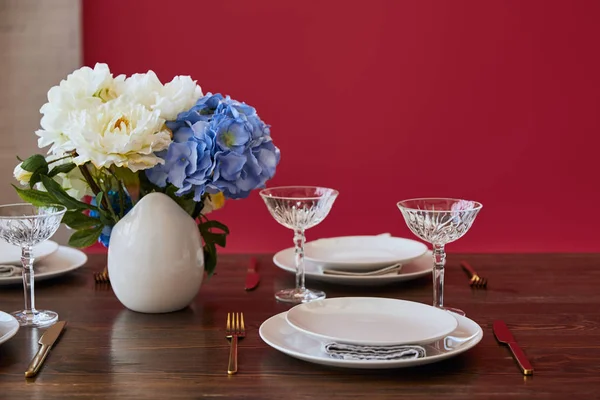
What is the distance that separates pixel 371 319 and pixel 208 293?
39 cm

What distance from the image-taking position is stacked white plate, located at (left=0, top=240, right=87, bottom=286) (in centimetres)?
162

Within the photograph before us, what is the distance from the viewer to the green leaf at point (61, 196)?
4.74ft

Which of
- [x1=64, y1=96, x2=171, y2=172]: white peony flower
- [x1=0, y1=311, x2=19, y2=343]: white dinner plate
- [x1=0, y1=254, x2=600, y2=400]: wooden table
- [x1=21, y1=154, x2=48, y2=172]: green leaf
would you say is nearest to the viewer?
[x1=0, y1=254, x2=600, y2=400]: wooden table

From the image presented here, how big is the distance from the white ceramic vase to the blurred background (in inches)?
78.5

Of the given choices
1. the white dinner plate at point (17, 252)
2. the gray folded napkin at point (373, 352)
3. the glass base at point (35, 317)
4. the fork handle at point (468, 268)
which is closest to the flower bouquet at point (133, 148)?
the glass base at point (35, 317)

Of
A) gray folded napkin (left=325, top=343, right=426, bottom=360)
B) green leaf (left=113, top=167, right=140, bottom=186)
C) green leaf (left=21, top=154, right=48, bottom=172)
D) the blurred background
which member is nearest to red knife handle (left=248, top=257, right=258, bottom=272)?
green leaf (left=113, top=167, right=140, bottom=186)

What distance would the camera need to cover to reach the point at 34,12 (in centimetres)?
331

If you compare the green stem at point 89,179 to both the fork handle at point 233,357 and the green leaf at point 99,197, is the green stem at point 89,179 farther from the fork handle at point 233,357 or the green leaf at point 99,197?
the fork handle at point 233,357

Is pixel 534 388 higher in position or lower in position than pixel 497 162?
lower

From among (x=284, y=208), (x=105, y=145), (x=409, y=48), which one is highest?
(x=409, y=48)

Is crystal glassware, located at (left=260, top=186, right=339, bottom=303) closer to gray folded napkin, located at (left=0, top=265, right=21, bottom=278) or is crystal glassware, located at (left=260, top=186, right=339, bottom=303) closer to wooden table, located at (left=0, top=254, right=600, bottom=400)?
wooden table, located at (left=0, top=254, right=600, bottom=400)

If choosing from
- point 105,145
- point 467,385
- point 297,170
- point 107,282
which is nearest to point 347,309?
point 467,385

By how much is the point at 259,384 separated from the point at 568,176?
8.69 ft

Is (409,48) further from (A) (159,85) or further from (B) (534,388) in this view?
(B) (534,388)
